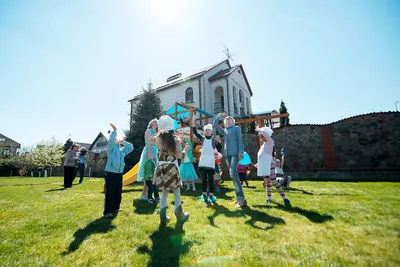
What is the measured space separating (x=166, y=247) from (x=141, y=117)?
1697cm

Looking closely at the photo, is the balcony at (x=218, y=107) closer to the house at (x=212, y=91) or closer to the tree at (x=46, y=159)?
the house at (x=212, y=91)

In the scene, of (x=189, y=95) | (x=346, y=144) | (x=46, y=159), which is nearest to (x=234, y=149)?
(x=346, y=144)

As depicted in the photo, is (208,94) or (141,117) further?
(208,94)

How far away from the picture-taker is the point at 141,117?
60.3ft

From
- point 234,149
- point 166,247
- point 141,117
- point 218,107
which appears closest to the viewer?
point 166,247

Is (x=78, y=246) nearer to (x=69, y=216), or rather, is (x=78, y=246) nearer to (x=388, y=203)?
(x=69, y=216)

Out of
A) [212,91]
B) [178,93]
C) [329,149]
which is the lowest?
[329,149]

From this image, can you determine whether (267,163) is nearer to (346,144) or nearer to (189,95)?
(346,144)

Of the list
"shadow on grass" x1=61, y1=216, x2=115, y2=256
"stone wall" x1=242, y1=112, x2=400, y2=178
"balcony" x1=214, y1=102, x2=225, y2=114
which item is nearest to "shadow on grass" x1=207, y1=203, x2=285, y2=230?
"shadow on grass" x1=61, y1=216, x2=115, y2=256

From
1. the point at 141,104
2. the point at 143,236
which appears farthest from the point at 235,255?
the point at 141,104

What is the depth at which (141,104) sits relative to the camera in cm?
1939

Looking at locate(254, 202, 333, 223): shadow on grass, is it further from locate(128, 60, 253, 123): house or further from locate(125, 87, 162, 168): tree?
locate(128, 60, 253, 123): house

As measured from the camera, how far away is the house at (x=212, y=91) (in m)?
23.2

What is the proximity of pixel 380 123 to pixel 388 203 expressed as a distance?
799 centimetres
